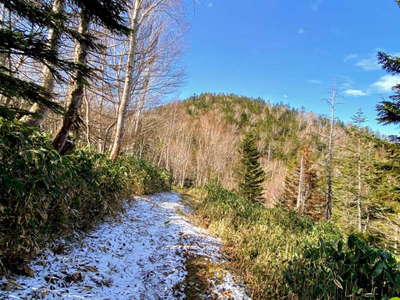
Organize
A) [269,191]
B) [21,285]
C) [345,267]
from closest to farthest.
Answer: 1. [21,285]
2. [345,267]
3. [269,191]

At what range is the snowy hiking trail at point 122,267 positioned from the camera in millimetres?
2086

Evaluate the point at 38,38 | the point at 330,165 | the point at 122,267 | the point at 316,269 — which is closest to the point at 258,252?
the point at 316,269

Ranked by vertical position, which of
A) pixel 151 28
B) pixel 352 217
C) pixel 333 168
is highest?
pixel 151 28

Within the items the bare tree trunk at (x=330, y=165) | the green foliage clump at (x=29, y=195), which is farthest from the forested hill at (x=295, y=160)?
the green foliage clump at (x=29, y=195)

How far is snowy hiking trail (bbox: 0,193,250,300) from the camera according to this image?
2086 mm

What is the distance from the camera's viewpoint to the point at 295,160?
87.6ft

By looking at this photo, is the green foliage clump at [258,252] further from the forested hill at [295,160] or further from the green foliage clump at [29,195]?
the forested hill at [295,160]

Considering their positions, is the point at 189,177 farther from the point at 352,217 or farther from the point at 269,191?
the point at 352,217

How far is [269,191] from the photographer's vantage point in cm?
3161

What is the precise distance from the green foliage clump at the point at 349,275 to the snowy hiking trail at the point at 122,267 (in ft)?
2.55

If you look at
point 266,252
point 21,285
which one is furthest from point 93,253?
point 266,252

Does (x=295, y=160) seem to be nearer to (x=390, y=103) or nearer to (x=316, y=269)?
(x=390, y=103)

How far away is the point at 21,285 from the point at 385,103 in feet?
32.2

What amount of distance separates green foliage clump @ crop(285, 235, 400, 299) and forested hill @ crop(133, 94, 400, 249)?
560cm
